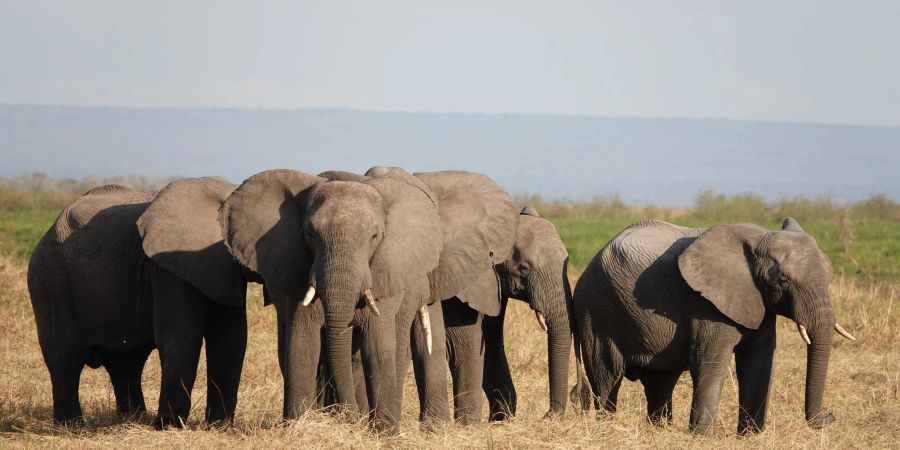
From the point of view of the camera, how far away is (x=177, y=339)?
8.38 m

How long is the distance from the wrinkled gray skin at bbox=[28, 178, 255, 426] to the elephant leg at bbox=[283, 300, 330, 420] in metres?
0.80

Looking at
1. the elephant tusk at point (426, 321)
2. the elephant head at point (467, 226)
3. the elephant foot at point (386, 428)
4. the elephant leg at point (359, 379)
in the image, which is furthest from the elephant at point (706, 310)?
the elephant foot at point (386, 428)

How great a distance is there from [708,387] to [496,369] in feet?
6.37

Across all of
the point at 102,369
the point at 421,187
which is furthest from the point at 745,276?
the point at 102,369

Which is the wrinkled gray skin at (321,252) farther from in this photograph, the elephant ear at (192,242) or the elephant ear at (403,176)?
the elephant ear at (192,242)

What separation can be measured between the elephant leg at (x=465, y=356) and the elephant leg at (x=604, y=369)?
817 mm

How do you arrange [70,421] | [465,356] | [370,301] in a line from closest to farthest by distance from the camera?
[370,301]
[70,421]
[465,356]

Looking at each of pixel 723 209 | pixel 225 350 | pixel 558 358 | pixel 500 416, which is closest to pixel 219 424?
pixel 225 350

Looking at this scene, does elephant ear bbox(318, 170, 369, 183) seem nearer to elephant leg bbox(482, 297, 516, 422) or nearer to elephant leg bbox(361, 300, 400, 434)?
elephant leg bbox(361, 300, 400, 434)

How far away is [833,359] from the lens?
13281 mm

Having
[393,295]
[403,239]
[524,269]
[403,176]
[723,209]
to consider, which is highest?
[403,176]

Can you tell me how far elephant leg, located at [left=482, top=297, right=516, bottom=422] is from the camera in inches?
404

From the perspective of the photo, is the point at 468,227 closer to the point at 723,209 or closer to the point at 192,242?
the point at 192,242

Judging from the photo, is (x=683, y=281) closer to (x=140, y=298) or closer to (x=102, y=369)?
(x=140, y=298)
